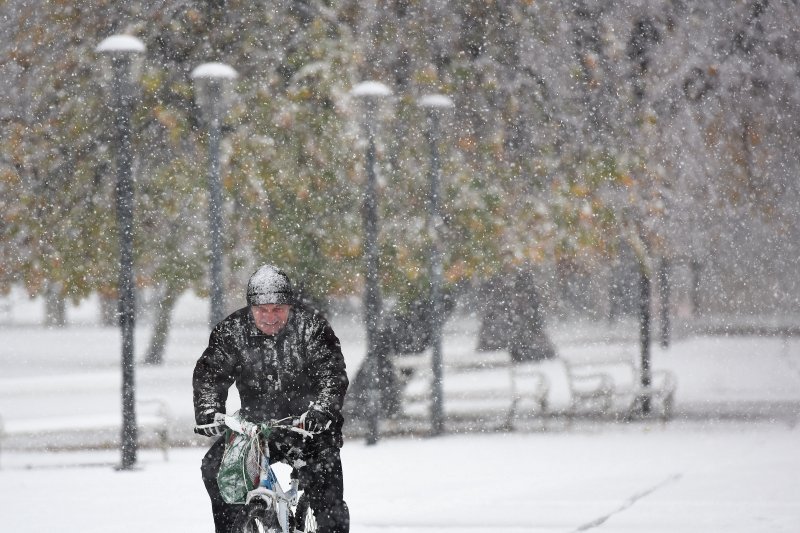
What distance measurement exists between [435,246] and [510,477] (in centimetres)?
509

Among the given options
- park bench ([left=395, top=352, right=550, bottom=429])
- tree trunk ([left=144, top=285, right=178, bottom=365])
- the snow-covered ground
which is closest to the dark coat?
the snow-covered ground

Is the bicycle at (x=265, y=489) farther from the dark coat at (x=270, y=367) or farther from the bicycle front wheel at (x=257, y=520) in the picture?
the dark coat at (x=270, y=367)

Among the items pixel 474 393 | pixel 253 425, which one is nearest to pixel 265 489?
pixel 253 425

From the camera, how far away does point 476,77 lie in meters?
18.6

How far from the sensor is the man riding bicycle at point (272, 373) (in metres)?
6.18

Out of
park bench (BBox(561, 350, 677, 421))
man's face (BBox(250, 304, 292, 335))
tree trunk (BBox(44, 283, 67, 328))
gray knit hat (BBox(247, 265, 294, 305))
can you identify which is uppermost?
tree trunk (BBox(44, 283, 67, 328))

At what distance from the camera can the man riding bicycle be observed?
6.18m

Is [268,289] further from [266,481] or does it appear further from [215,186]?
[215,186]

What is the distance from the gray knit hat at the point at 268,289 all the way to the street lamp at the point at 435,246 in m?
11.1

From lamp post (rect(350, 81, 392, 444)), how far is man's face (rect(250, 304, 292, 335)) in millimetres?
10192

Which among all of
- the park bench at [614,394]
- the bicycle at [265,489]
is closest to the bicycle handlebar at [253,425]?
the bicycle at [265,489]

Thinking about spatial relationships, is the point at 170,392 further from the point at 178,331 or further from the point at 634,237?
the point at 178,331

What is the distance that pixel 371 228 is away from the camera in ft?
54.7

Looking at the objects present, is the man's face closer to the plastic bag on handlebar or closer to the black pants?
the plastic bag on handlebar
